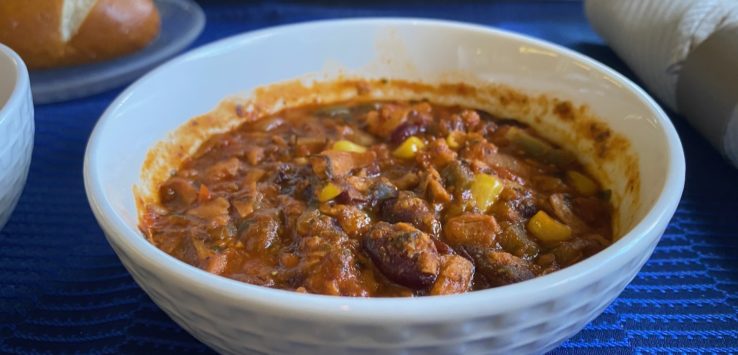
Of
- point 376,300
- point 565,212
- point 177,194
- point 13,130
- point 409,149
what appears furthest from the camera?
point 409,149

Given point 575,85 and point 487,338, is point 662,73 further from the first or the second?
point 487,338

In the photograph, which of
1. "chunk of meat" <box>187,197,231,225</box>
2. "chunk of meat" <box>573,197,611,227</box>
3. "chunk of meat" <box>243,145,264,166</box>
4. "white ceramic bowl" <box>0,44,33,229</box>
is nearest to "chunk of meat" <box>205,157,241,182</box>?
"chunk of meat" <box>243,145,264,166</box>

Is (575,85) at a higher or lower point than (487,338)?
lower

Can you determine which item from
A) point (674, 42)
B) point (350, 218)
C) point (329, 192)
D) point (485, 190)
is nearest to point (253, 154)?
point (329, 192)

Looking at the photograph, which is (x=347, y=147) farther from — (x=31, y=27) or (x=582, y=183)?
(x=31, y=27)

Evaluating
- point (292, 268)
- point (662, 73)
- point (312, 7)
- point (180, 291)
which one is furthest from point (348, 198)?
point (312, 7)

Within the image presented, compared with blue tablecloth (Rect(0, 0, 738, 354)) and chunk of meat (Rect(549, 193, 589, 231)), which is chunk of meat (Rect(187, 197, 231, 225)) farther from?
chunk of meat (Rect(549, 193, 589, 231))
